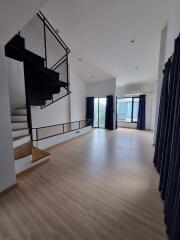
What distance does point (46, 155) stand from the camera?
3152 mm

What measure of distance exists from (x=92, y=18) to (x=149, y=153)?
166 inches

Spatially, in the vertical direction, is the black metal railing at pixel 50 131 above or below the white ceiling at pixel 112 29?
below

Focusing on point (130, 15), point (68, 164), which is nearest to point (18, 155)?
point (68, 164)

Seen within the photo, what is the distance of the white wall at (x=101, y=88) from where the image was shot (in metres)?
6.98

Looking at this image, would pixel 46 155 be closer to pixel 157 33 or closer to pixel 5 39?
pixel 5 39

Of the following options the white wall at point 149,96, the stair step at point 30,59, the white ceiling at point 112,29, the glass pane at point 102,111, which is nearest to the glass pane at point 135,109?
the white wall at point 149,96

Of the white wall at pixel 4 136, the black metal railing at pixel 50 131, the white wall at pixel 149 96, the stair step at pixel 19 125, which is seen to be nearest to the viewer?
the white wall at pixel 4 136

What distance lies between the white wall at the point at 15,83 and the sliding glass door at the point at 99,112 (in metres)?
4.60

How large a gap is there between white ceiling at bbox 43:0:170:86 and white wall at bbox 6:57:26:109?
70.9 inches

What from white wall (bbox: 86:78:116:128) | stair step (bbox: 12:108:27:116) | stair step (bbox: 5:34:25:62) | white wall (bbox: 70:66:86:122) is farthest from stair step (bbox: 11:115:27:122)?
white wall (bbox: 86:78:116:128)

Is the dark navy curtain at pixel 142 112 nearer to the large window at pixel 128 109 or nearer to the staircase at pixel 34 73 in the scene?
the large window at pixel 128 109

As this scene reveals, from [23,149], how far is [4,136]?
3.07 ft

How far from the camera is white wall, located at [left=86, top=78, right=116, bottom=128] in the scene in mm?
6976

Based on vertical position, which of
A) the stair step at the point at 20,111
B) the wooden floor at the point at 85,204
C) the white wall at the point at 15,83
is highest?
the white wall at the point at 15,83
